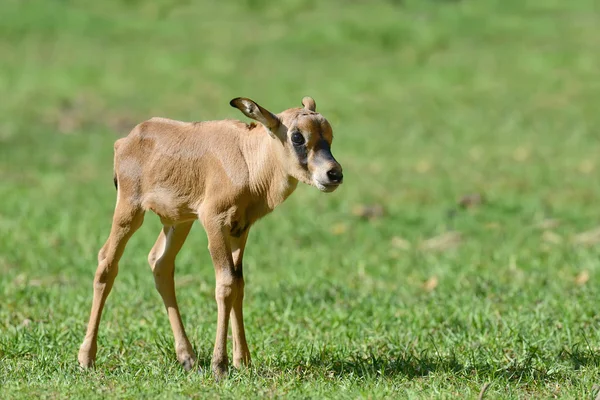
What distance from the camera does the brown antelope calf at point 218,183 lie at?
536 cm

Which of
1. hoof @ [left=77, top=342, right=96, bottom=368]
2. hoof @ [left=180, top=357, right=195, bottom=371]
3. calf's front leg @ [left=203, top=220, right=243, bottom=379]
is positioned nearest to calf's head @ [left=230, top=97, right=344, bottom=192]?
calf's front leg @ [left=203, top=220, right=243, bottom=379]

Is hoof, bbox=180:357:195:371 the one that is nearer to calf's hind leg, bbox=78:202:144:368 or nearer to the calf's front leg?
the calf's front leg

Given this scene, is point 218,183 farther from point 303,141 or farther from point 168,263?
point 168,263

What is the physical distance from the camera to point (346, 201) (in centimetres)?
1213

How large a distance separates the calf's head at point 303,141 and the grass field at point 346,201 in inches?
42.6

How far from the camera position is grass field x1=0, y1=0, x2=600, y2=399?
236 inches

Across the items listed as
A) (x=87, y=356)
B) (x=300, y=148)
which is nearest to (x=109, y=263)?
(x=87, y=356)

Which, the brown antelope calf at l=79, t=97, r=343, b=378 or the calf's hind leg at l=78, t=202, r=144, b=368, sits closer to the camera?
the brown antelope calf at l=79, t=97, r=343, b=378

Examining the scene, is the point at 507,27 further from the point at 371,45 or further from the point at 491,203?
the point at 491,203

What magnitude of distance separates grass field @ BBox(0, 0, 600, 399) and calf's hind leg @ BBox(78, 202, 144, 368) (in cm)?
13

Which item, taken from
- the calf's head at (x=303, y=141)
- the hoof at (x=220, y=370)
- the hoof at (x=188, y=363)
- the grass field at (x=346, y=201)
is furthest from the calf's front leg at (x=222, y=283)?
the calf's head at (x=303, y=141)

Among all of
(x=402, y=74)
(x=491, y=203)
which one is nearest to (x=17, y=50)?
(x=402, y=74)

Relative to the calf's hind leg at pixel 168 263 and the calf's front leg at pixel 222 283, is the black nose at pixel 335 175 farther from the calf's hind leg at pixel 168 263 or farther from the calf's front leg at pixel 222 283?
the calf's hind leg at pixel 168 263

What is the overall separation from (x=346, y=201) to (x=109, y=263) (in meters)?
6.38
